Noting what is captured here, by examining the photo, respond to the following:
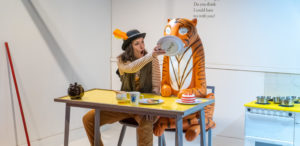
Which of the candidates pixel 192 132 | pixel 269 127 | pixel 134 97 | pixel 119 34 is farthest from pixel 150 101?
pixel 269 127

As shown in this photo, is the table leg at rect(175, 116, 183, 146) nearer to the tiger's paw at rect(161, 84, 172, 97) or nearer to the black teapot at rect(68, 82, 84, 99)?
the tiger's paw at rect(161, 84, 172, 97)

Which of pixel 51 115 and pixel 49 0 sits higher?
pixel 49 0

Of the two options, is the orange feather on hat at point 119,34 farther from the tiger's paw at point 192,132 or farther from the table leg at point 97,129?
the tiger's paw at point 192,132

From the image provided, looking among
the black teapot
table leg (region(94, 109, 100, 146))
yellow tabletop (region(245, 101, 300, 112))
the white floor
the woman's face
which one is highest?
the woman's face

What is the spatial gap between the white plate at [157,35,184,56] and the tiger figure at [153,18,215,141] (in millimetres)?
101

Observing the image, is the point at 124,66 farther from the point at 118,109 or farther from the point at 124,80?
the point at 118,109

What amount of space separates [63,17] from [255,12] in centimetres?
213

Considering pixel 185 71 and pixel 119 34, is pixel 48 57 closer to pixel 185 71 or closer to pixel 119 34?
pixel 119 34

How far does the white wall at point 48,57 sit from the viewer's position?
3152 mm

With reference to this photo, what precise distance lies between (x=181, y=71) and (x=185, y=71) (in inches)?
1.3

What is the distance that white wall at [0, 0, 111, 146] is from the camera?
315cm

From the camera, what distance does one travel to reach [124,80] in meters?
2.82

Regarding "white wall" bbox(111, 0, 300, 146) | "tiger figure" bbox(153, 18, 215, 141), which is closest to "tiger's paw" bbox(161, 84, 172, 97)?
"tiger figure" bbox(153, 18, 215, 141)

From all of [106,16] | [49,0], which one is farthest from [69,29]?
[106,16]
